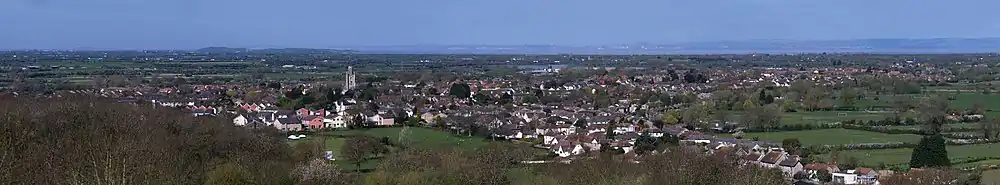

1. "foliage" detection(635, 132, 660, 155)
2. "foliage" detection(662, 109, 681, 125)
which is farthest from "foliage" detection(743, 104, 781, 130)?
"foliage" detection(635, 132, 660, 155)

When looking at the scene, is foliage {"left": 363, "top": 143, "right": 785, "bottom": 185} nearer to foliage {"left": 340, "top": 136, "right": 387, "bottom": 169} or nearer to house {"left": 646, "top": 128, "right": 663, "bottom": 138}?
foliage {"left": 340, "top": 136, "right": 387, "bottom": 169}

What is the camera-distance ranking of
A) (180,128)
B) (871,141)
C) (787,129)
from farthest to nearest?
1. (787,129)
2. (871,141)
3. (180,128)

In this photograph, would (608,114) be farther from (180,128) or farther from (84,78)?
(84,78)

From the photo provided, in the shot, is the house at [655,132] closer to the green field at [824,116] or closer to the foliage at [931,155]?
the green field at [824,116]

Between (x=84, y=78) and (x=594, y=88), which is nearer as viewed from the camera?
(x=594, y=88)

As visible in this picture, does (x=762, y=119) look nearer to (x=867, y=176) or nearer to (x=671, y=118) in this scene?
(x=671, y=118)

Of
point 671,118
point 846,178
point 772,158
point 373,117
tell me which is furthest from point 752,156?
point 373,117

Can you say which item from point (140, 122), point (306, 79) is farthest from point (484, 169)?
point (306, 79)
